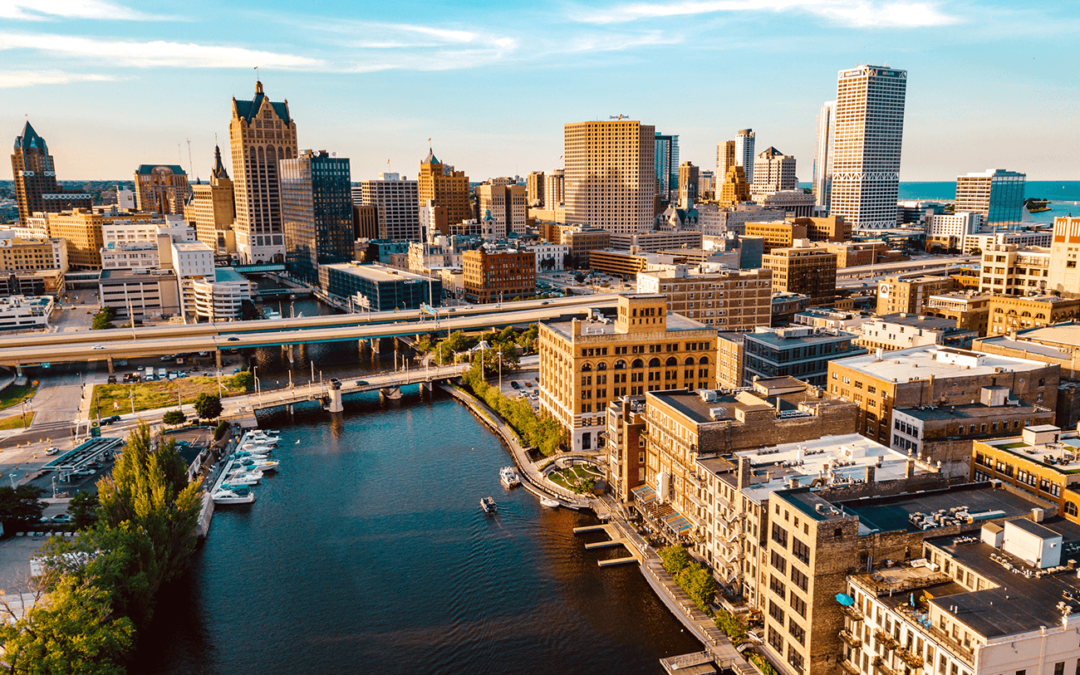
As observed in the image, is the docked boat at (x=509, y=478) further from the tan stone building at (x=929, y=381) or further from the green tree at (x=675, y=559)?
the tan stone building at (x=929, y=381)

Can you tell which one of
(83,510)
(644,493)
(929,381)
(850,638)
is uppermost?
(929,381)

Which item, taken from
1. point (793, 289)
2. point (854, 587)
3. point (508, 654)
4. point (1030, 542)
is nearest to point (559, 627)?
point (508, 654)

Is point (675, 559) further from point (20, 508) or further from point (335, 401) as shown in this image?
point (335, 401)

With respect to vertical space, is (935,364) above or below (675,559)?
above

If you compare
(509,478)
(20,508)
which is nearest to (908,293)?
(509,478)

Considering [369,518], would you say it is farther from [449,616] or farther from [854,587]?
[854,587]

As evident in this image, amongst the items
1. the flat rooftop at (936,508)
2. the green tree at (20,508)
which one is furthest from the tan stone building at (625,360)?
the green tree at (20,508)
